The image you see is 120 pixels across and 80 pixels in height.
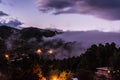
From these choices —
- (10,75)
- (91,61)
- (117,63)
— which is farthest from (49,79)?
(91,61)

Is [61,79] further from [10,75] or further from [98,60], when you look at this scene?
[98,60]

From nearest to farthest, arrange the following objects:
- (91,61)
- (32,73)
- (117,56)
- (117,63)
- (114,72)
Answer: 1. (32,73)
2. (114,72)
3. (117,63)
4. (117,56)
5. (91,61)

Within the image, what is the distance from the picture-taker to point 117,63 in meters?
110

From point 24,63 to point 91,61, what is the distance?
92060 mm

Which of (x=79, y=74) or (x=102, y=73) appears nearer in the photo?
(x=79, y=74)

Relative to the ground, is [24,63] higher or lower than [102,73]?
higher

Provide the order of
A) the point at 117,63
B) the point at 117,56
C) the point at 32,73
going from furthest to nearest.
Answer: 1. the point at 117,56
2. the point at 117,63
3. the point at 32,73

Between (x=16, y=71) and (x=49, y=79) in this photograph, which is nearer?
(x=16, y=71)

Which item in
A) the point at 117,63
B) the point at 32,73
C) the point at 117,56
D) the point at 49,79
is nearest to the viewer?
the point at 32,73

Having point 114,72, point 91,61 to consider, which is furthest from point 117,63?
point 91,61

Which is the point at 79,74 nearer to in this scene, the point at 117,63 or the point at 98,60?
the point at 117,63

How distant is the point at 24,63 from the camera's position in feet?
181

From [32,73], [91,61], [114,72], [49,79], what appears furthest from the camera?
[91,61]

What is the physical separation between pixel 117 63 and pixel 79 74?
13223 millimetres
